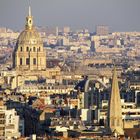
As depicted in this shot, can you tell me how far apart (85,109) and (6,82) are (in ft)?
119

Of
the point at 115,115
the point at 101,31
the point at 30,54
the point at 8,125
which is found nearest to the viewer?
the point at 115,115

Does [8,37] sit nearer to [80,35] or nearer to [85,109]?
[80,35]

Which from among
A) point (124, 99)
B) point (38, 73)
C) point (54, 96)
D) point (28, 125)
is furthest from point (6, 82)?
point (28, 125)

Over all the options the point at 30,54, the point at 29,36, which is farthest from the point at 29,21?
the point at 30,54

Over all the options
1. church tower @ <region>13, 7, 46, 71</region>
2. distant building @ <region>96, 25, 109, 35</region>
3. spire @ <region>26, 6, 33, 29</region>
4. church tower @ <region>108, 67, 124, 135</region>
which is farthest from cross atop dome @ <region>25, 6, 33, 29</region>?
distant building @ <region>96, 25, 109, 35</region>

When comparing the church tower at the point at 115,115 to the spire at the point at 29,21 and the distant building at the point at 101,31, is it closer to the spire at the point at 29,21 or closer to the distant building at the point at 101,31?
the spire at the point at 29,21

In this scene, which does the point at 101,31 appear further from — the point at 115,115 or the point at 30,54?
the point at 115,115

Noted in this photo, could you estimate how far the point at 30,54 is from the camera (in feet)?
349

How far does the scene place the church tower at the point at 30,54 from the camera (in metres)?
106

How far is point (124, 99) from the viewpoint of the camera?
64.6 meters

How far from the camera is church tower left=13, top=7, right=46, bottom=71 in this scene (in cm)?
10595

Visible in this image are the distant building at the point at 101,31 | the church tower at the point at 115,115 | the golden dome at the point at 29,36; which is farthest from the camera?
the distant building at the point at 101,31

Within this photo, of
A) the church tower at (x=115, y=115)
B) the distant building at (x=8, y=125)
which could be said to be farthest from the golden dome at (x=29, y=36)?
the church tower at (x=115, y=115)

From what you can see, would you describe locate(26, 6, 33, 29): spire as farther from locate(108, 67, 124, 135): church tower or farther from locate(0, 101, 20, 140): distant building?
locate(108, 67, 124, 135): church tower
